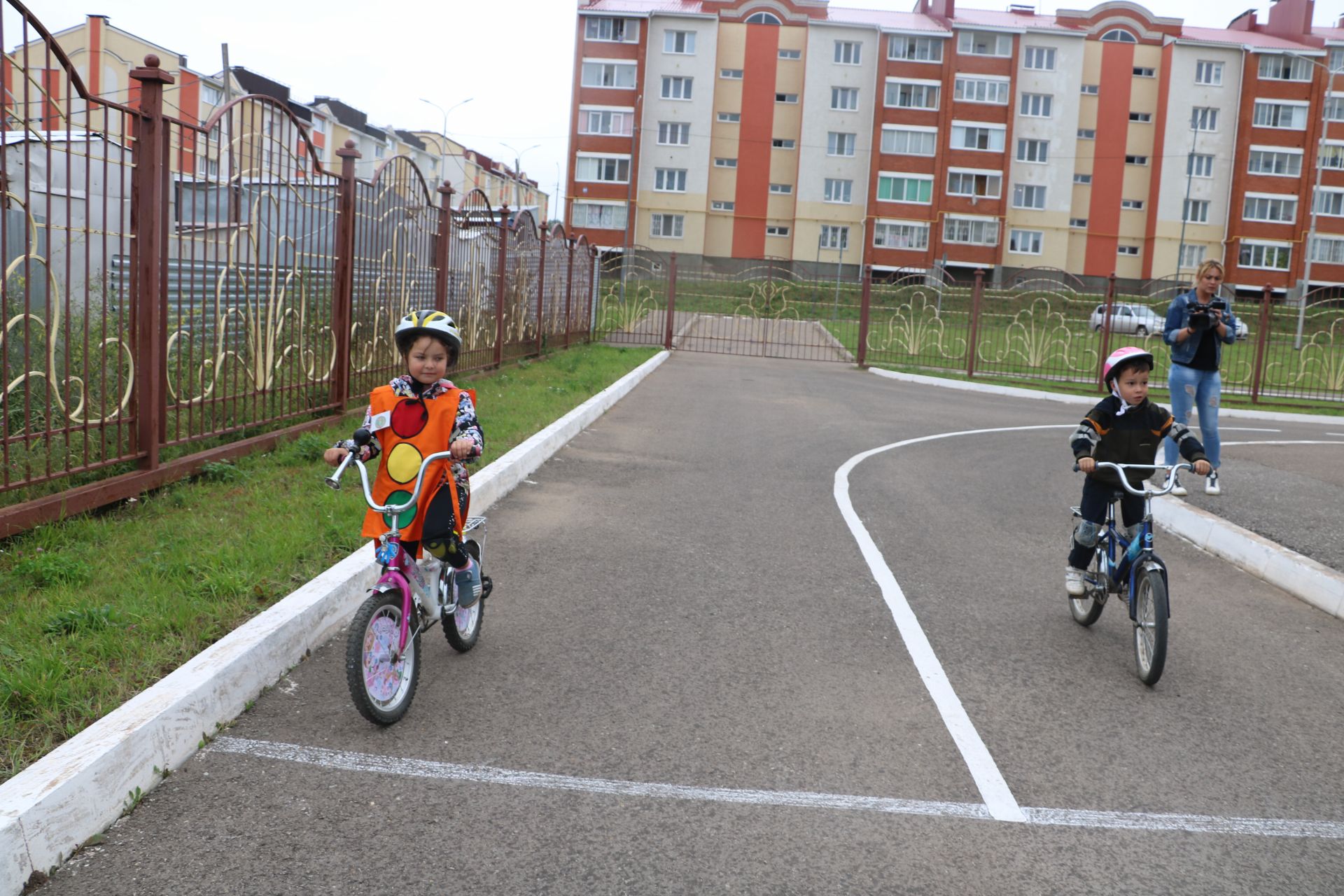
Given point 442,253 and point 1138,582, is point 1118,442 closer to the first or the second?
point 1138,582

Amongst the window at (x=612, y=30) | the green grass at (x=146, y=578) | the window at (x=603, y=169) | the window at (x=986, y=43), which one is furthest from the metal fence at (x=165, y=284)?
the window at (x=986, y=43)

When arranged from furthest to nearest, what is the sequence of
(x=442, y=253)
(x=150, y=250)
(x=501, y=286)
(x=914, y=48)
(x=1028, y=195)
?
(x=1028, y=195) → (x=914, y=48) → (x=501, y=286) → (x=442, y=253) → (x=150, y=250)

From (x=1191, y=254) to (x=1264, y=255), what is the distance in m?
3.81

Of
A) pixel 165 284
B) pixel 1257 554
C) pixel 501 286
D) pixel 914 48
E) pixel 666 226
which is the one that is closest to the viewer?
pixel 165 284

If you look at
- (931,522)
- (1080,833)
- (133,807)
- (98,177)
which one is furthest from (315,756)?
(931,522)

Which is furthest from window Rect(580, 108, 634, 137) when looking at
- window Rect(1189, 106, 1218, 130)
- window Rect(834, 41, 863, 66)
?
window Rect(1189, 106, 1218, 130)

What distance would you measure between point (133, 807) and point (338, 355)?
716 centimetres

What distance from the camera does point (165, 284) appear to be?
23.8 feet

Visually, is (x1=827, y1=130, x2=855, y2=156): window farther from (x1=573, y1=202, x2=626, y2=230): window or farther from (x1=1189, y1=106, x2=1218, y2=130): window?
(x1=1189, y1=106, x2=1218, y2=130): window

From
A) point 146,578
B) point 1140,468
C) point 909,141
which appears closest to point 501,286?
point 146,578

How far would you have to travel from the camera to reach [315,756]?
413cm

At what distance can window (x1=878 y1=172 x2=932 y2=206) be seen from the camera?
63750mm

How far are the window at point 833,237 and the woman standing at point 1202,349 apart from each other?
55.5m

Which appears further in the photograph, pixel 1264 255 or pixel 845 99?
pixel 1264 255
